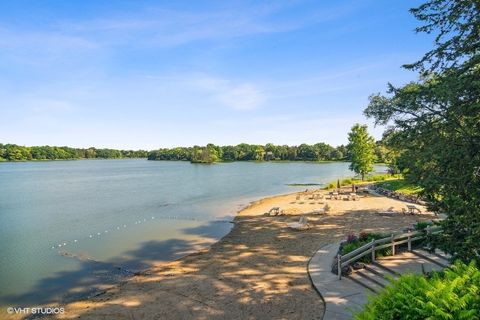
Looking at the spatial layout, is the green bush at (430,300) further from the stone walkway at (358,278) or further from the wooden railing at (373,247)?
the wooden railing at (373,247)

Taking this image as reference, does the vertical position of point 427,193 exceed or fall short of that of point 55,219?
it exceeds it

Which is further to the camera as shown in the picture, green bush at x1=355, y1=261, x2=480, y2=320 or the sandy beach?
the sandy beach

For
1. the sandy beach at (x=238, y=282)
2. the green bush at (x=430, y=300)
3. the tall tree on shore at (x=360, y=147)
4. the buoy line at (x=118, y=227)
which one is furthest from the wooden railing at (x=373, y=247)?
the tall tree on shore at (x=360, y=147)

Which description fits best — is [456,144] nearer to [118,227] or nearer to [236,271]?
[236,271]

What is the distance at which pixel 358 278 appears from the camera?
14539 millimetres

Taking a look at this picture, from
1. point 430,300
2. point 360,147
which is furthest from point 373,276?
point 360,147

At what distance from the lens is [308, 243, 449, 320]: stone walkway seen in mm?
12486

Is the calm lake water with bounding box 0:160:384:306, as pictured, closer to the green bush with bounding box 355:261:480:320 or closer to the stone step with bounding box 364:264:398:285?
the stone step with bounding box 364:264:398:285

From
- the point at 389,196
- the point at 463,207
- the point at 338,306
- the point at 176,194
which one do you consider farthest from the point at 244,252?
the point at 176,194

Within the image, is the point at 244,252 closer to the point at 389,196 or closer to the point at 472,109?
the point at 472,109

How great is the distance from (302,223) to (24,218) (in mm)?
33336

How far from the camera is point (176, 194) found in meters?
59.3

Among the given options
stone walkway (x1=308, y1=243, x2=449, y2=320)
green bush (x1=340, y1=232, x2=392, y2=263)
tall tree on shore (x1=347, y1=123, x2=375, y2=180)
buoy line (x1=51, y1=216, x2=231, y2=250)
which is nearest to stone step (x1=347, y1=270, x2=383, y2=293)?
stone walkway (x1=308, y1=243, x2=449, y2=320)

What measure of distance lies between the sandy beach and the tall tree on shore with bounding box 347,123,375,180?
31447 mm
